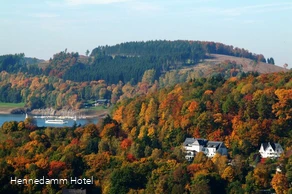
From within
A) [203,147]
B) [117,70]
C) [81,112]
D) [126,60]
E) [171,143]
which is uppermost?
[203,147]

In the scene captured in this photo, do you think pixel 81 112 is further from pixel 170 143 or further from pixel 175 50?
pixel 170 143

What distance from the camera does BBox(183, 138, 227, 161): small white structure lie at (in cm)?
2748

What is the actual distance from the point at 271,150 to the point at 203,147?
225cm

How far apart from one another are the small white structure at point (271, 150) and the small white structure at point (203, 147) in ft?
3.99

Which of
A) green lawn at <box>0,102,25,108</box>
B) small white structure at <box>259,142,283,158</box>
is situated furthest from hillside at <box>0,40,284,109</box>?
small white structure at <box>259,142,283,158</box>

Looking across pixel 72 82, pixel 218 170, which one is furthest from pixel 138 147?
pixel 72 82

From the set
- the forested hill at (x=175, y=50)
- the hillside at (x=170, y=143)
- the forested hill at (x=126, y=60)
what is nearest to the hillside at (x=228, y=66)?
the forested hill at (x=126, y=60)

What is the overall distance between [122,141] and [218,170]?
630 cm

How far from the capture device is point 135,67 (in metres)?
80.0

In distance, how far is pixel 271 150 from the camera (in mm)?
26922

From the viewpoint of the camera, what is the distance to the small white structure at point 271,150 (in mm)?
26656

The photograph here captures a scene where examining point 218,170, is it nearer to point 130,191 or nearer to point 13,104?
point 130,191

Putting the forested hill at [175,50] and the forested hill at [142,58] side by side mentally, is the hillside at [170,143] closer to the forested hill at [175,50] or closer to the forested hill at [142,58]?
the forested hill at [142,58]

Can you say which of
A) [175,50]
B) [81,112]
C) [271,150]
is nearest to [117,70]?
[175,50]
